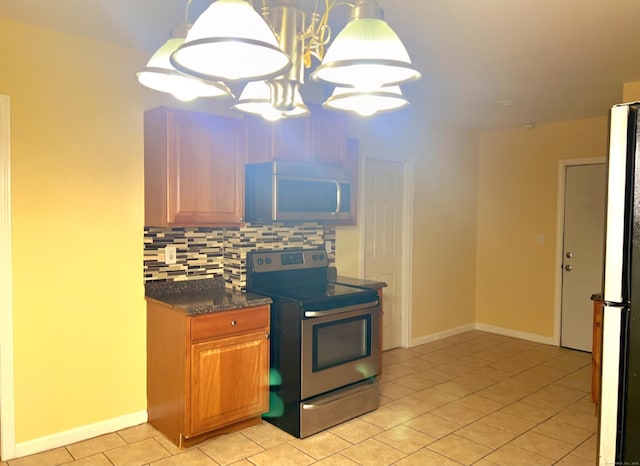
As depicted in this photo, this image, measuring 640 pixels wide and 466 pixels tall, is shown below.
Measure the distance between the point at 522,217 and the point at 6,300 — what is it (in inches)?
192

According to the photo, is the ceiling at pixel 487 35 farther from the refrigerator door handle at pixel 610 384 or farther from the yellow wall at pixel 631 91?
the refrigerator door handle at pixel 610 384

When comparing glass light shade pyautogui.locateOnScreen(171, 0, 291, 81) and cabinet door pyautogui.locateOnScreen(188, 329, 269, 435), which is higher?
glass light shade pyautogui.locateOnScreen(171, 0, 291, 81)

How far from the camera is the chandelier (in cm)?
111

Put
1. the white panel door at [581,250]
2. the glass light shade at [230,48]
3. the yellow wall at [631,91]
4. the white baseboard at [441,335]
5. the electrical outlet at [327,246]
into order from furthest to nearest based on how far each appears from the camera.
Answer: the white baseboard at [441,335] < the white panel door at [581,250] < the electrical outlet at [327,246] < the yellow wall at [631,91] < the glass light shade at [230,48]

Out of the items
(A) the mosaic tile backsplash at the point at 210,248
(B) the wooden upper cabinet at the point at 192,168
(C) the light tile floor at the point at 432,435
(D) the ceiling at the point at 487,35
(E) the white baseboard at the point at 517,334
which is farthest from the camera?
(E) the white baseboard at the point at 517,334

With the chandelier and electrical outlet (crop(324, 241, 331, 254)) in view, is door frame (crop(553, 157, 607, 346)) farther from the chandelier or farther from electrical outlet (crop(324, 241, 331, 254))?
the chandelier

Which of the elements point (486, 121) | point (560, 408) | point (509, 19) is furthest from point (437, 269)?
point (509, 19)

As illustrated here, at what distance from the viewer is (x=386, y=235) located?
4.87m

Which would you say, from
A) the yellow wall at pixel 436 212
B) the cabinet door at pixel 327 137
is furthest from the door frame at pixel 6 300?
the yellow wall at pixel 436 212

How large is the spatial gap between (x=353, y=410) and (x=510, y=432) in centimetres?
99

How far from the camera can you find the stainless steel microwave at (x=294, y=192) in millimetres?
3221

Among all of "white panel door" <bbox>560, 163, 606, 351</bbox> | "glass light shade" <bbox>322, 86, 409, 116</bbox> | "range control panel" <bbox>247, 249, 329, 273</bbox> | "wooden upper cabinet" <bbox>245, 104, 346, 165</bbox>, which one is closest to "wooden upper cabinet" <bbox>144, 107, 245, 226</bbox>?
"wooden upper cabinet" <bbox>245, 104, 346, 165</bbox>

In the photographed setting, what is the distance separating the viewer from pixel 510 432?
10.2 feet

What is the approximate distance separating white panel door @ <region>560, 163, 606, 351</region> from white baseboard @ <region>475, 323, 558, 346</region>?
0.45 ft
